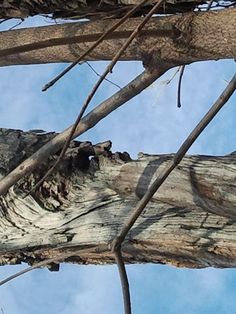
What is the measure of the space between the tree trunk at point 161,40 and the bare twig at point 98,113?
45 millimetres

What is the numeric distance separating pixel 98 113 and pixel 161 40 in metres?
0.22

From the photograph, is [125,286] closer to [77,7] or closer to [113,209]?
[113,209]

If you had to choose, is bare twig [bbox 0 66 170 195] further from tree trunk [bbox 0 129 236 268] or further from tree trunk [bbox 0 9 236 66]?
tree trunk [bbox 0 129 236 268]

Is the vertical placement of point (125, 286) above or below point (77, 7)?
below

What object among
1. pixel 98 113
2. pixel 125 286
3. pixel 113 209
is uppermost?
pixel 98 113

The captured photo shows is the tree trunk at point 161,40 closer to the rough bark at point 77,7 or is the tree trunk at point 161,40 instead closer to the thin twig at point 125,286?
the rough bark at point 77,7

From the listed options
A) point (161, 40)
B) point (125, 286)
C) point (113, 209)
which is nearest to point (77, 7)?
point (161, 40)

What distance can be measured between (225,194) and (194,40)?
0.35 meters

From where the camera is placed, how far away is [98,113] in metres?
1.59

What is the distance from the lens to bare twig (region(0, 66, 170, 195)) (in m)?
1.58

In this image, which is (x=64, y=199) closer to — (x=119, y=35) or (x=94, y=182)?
(x=94, y=182)

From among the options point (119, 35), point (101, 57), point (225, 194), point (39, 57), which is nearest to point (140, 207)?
point (225, 194)

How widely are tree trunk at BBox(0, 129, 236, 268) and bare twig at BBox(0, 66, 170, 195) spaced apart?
22cm

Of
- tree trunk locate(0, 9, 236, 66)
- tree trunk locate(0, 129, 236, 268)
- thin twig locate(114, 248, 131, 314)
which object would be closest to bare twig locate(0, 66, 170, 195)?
tree trunk locate(0, 9, 236, 66)
